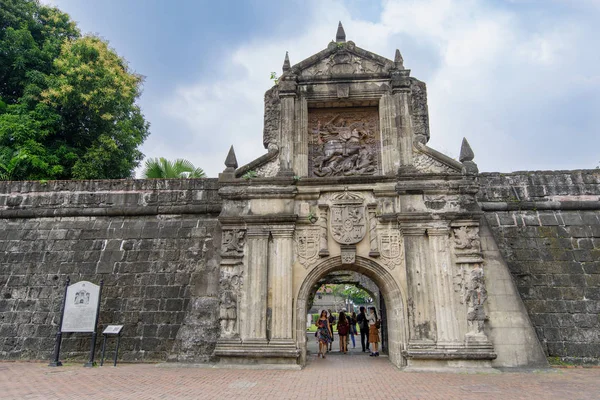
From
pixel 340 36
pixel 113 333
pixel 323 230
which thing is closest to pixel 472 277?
pixel 323 230

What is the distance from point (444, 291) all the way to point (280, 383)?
14.4ft

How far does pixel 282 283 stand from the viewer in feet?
31.6

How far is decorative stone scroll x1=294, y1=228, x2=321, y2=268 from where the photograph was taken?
32.5 ft

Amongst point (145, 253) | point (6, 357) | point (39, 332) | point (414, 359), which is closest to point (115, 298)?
point (145, 253)

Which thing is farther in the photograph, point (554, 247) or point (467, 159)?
point (554, 247)

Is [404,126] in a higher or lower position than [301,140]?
higher

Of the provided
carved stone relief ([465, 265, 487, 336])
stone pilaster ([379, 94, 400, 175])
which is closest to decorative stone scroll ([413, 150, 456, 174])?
stone pilaster ([379, 94, 400, 175])

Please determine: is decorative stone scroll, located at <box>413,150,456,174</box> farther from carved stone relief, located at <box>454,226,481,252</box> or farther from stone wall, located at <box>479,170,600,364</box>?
stone wall, located at <box>479,170,600,364</box>

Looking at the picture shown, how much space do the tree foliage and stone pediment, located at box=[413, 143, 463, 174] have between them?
43.5 ft

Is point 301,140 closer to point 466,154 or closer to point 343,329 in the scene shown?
point 466,154

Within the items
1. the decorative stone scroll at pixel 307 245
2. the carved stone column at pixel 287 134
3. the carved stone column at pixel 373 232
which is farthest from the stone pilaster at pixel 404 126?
the decorative stone scroll at pixel 307 245

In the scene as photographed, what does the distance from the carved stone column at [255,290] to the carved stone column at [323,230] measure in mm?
1349

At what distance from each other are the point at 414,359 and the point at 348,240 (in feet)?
10.0

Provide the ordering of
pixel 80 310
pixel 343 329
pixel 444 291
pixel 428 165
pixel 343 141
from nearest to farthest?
pixel 444 291, pixel 80 310, pixel 428 165, pixel 343 141, pixel 343 329
